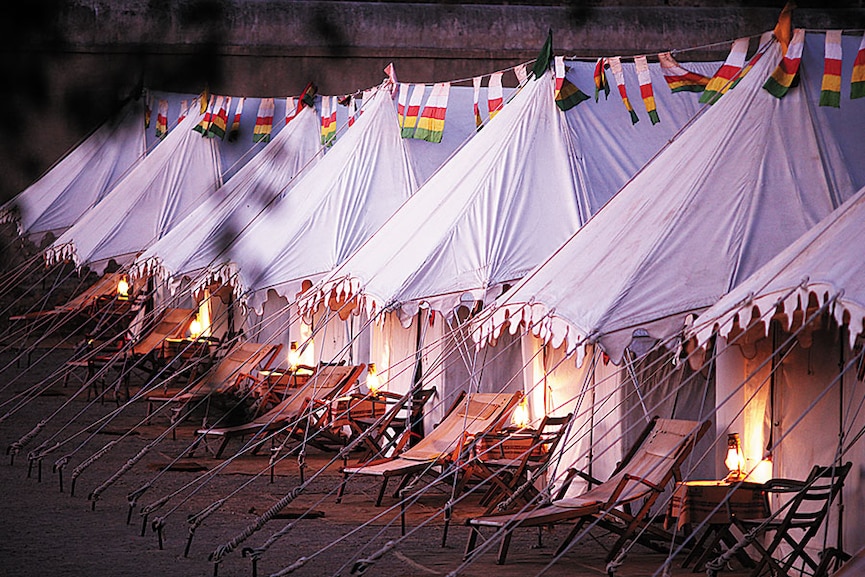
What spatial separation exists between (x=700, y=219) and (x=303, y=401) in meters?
4.59

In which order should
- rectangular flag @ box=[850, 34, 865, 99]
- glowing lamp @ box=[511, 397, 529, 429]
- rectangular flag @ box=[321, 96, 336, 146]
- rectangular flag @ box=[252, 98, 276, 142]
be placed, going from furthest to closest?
rectangular flag @ box=[252, 98, 276, 142], rectangular flag @ box=[321, 96, 336, 146], glowing lamp @ box=[511, 397, 529, 429], rectangular flag @ box=[850, 34, 865, 99]

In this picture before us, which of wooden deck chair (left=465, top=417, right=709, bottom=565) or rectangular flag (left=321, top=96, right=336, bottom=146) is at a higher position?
rectangular flag (left=321, top=96, right=336, bottom=146)

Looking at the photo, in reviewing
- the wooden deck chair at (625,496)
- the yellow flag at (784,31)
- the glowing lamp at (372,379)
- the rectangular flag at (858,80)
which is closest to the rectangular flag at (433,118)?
the glowing lamp at (372,379)

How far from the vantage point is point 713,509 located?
6719 millimetres

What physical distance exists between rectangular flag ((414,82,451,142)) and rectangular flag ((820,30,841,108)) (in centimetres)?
523

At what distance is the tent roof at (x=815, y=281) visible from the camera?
5.50 metres

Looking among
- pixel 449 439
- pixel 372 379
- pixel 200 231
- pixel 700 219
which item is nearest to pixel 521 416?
pixel 449 439

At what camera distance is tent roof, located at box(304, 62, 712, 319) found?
33.3ft

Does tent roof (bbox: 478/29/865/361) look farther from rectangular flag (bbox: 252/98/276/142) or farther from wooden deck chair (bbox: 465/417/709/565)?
rectangular flag (bbox: 252/98/276/142)

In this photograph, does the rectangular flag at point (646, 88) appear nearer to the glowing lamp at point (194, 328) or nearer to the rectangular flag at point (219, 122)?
the rectangular flag at point (219, 122)

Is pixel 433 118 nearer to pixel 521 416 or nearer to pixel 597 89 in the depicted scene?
pixel 597 89

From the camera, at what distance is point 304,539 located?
820 cm

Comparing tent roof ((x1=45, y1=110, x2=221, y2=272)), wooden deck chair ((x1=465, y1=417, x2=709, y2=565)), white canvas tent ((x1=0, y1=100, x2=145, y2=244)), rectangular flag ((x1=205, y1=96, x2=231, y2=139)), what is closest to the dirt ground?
wooden deck chair ((x1=465, y1=417, x2=709, y2=565))

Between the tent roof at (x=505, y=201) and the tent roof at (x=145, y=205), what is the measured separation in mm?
5451
